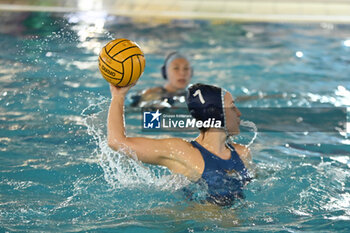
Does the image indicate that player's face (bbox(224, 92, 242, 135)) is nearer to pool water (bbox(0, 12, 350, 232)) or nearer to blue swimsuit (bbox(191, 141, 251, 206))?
blue swimsuit (bbox(191, 141, 251, 206))

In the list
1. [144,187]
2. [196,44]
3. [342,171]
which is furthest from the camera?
[196,44]

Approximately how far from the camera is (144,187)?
3.79 m

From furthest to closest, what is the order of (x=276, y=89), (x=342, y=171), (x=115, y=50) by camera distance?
(x=276, y=89) → (x=342, y=171) → (x=115, y=50)

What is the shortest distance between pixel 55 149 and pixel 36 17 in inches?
180

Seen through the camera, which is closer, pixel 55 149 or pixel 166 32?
pixel 55 149

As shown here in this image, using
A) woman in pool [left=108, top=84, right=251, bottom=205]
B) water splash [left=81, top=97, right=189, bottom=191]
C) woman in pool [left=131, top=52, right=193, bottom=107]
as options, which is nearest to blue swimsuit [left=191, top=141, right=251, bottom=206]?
woman in pool [left=108, top=84, right=251, bottom=205]

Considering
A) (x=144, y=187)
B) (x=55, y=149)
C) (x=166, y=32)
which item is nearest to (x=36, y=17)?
(x=166, y=32)

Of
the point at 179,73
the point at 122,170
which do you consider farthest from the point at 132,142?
the point at 179,73

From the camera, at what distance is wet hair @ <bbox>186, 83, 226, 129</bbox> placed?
3191mm

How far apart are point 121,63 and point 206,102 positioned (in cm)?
55

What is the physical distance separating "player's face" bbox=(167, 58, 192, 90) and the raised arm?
2.62m

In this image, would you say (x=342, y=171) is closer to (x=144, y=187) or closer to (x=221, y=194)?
(x=221, y=194)

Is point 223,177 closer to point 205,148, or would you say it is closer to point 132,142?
point 205,148

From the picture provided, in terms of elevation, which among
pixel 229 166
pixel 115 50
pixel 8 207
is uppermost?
pixel 115 50
